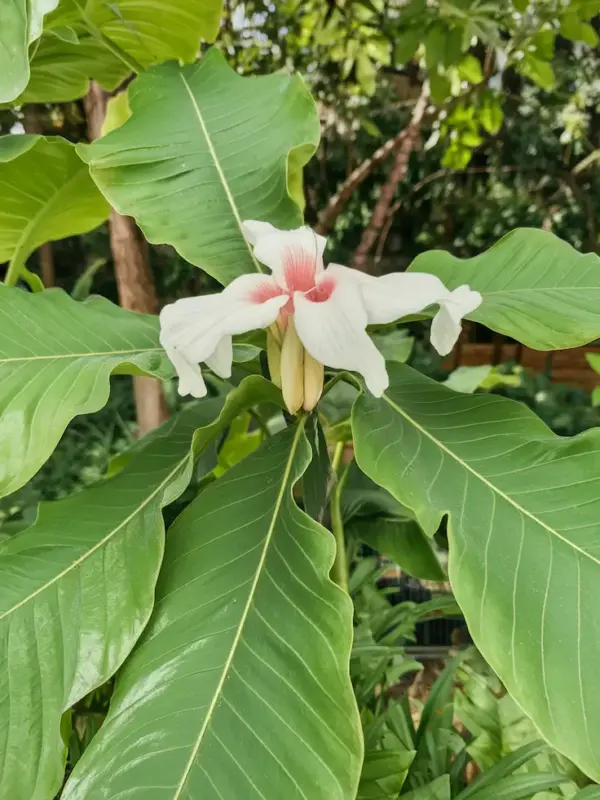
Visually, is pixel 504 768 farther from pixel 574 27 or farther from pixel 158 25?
pixel 574 27

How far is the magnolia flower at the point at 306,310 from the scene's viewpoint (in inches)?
15.5

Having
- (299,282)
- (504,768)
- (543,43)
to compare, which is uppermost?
(543,43)

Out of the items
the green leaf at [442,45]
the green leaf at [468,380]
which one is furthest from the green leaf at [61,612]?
the green leaf at [442,45]

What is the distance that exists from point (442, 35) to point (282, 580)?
1108mm

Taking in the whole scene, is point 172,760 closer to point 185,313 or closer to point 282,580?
point 282,580

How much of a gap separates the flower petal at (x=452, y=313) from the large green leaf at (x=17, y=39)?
333mm

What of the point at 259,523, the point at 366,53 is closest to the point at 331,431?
the point at 259,523

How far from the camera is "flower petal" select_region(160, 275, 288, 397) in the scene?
404 mm

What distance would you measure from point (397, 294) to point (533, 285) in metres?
0.19

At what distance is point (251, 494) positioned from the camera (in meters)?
0.51

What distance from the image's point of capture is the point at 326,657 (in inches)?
14.8

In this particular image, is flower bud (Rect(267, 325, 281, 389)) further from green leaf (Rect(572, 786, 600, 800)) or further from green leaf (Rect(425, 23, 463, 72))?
green leaf (Rect(425, 23, 463, 72))

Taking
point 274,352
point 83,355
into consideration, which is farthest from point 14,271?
point 274,352

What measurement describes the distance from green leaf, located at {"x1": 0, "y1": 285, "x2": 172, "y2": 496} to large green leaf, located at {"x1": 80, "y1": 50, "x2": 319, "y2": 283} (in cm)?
9
